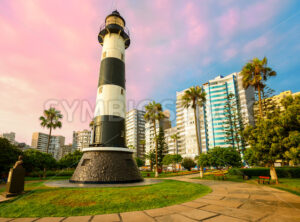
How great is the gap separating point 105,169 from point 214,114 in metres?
94.0

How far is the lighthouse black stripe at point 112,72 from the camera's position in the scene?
17672 mm

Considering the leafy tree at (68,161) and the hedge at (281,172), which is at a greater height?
the leafy tree at (68,161)

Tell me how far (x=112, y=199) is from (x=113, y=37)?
1789 centimetres

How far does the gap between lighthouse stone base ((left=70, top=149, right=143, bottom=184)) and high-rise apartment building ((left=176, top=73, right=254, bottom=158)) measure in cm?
8459

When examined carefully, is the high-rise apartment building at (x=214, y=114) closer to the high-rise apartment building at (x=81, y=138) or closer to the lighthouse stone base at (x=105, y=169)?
the lighthouse stone base at (x=105, y=169)

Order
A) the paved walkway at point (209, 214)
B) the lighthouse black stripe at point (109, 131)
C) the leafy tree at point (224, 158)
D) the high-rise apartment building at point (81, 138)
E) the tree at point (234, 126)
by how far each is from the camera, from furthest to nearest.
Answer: the high-rise apartment building at point (81, 138), the tree at point (234, 126), the leafy tree at point (224, 158), the lighthouse black stripe at point (109, 131), the paved walkway at point (209, 214)

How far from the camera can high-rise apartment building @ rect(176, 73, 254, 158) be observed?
301 ft

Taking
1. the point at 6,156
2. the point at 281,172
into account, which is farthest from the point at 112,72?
the point at 281,172

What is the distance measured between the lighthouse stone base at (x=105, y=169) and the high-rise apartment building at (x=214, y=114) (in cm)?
8459

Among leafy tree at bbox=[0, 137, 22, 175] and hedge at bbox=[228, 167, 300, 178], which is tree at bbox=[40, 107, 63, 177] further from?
hedge at bbox=[228, 167, 300, 178]

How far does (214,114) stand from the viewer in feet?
320

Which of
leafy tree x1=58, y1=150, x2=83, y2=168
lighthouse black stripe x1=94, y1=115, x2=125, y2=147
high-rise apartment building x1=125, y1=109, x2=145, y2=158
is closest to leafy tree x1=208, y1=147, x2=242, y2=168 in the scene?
lighthouse black stripe x1=94, y1=115, x2=125, y2=147

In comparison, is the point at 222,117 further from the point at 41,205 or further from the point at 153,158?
the point at 41,205

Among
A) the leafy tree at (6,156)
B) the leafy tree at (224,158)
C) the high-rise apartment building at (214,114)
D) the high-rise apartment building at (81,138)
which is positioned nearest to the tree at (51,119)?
the leafy tree at (6,156)
